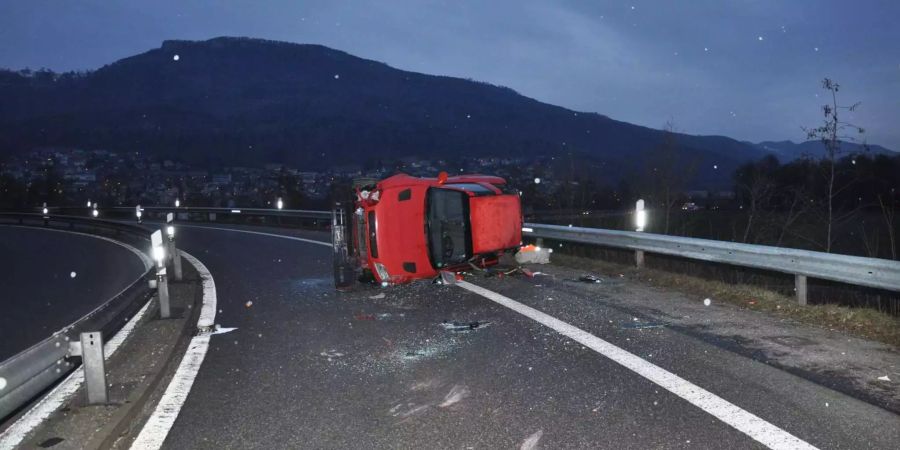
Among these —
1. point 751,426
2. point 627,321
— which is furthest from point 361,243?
point 751,426

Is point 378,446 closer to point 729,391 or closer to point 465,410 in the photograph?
point 465,410

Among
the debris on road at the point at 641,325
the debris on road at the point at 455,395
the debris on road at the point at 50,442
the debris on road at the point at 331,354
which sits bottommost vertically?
the debris on road at the point at 641,325

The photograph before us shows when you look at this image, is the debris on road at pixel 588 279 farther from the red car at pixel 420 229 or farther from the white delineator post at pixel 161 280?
the white delineator post at pixel 161 280

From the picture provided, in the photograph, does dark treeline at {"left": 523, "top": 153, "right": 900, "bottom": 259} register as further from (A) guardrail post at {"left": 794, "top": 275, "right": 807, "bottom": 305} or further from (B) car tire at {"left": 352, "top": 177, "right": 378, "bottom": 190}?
(A) guardrail post at {"left": 794, "top": 275, "right": 807, "bottom": 305}

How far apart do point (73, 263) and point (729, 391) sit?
52.5ft

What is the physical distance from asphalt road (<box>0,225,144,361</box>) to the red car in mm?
4133

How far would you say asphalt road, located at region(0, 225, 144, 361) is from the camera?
8.62 meters

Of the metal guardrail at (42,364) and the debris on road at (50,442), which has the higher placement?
the metal guardrail at (42,364)

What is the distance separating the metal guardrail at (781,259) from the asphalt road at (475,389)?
2133 millimetres

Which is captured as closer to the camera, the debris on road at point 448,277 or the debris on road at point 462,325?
the debris on road at point 462,325

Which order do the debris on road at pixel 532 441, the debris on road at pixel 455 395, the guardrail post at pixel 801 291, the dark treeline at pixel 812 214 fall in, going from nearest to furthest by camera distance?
the debris on road at pixel 532 441, the debris on road at pixel 455 395, the guardrail post at pixel 801 291, the dark treeline at pixel 812 214

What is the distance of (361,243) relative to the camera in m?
9.84

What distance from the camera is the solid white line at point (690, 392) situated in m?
3.63

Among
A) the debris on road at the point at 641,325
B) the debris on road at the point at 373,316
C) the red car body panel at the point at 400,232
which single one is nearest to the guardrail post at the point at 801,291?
the debris on road at the point at 641,325
